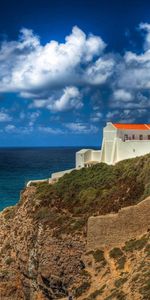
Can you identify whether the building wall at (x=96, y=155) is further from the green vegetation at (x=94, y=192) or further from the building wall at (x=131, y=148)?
the green vegetation at (x=94, y=192)

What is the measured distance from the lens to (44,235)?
33656mm

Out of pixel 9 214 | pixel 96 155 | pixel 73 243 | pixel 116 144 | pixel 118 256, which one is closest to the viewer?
pixel 118 256

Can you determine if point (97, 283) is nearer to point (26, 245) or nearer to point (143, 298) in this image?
point (143, 298)

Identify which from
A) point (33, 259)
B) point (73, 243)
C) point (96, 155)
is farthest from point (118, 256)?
point (96, 155)

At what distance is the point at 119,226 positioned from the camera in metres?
28.0

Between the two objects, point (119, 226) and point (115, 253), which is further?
point (119, 226)

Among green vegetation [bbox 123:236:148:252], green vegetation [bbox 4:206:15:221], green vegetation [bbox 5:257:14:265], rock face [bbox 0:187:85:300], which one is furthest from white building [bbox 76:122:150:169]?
green vegetation [bbox 123:236:148:252]

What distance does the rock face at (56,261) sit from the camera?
24094mm

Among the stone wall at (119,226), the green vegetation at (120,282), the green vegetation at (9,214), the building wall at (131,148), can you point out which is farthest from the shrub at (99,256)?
the building wall at (131,148)

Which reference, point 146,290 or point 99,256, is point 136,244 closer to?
point 99,256

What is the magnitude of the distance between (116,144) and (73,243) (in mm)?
16873

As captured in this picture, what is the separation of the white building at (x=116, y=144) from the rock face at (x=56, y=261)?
871cm

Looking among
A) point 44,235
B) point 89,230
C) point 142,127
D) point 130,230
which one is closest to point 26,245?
point 44,235

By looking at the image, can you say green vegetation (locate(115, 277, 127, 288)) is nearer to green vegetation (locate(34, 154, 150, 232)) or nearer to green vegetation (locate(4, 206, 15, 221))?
green vegetation (locate(34, 154, 150, 232))
